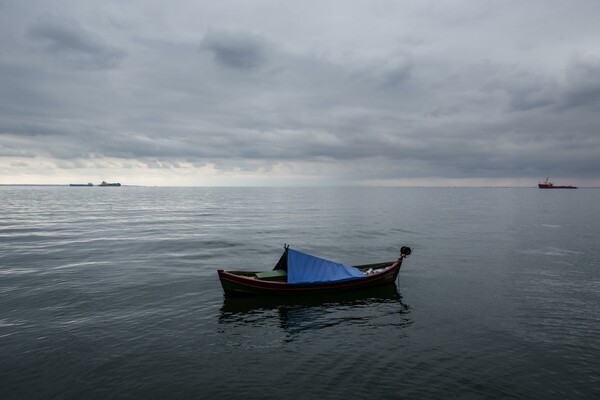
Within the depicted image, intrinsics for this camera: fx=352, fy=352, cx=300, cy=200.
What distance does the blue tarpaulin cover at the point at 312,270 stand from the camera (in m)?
29.4

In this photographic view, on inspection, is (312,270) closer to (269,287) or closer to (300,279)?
(300,279)

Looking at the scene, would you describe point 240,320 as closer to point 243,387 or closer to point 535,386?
point 243,387

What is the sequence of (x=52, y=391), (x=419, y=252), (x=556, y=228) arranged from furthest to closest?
1. (x=556, y=228)
2. (x=419, y=252)
3. (x=52, y=391)

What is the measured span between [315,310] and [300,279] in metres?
3.17

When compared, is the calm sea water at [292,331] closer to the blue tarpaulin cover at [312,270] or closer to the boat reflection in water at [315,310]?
the boat reflection in water at [315,310]

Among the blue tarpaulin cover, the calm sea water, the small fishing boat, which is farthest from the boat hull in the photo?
the calm sea water

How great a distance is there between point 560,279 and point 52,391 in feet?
140

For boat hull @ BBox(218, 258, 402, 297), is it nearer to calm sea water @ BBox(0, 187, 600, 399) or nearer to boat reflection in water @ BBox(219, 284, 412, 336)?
boat reflection in water @ BBox(219, 284, 412, 336)

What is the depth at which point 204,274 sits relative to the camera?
37.4 metres

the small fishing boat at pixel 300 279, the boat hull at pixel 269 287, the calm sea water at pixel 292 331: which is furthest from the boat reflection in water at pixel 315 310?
the small fishing boat at pixel 300 279

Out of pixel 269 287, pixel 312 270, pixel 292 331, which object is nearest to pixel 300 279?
pixel 312 270

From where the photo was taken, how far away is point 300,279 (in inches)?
1152

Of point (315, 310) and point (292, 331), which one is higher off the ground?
point (315, 310)

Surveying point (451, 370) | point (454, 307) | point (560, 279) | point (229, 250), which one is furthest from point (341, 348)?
point (229, 250)
